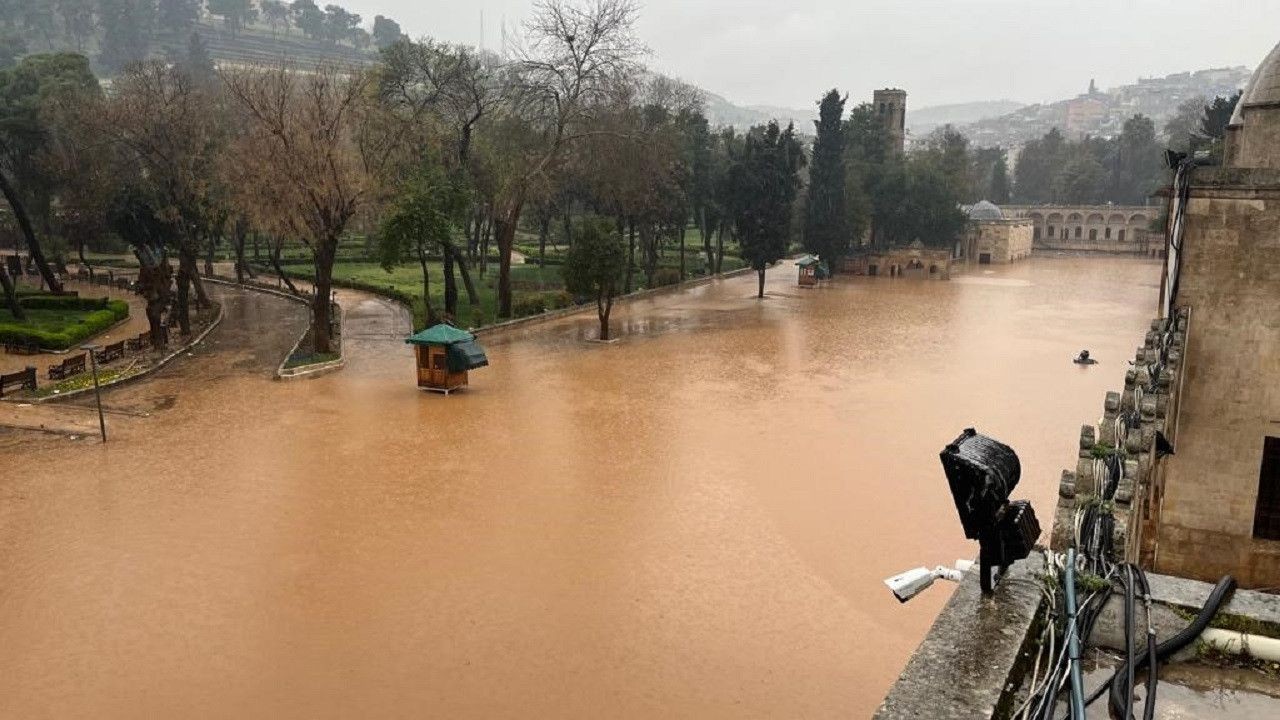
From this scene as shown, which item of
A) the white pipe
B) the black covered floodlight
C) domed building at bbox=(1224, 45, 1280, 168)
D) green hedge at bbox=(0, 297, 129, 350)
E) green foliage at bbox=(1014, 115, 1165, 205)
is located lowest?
green hedge at bbox=(0, 297, 129, 350)

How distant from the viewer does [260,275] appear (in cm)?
5100

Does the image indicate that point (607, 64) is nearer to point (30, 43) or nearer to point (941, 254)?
point (941, 254)

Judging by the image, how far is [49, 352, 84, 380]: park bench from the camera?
74.4 ft

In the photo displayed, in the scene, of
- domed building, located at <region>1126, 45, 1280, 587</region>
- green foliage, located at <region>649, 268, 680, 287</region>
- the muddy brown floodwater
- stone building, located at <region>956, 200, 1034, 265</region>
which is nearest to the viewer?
the muddy brown floodwater

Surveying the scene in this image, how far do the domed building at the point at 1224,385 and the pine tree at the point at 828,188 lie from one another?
1737 inches

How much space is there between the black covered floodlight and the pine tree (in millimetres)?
55012

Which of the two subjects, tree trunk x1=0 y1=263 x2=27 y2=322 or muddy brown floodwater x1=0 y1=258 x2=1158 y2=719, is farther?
tree trunk x1=0 y1=263 x2=27 y2=322

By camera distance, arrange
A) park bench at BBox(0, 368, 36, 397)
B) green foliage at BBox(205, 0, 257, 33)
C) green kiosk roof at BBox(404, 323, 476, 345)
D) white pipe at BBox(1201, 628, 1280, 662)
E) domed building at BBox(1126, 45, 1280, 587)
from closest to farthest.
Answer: white pipe at BBox(1201, 628, 1280, 662), domed building at BBox(1126, 45, 1280, 587), park bench at BBox(0, 368, 36, 397), green kiosk roof at BBox(404, 323, 476, 345), green foliage at BBox(205, 0, 257, 33)

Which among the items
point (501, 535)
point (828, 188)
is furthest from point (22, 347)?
point (828, 188)

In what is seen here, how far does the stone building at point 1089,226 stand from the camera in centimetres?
8975

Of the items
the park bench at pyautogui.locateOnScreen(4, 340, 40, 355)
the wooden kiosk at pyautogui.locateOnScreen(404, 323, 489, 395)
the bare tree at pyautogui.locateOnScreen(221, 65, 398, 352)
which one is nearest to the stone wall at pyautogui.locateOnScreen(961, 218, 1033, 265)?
the bare tree at pyautogui.locateOnScreen(221, 65, 398, 352)

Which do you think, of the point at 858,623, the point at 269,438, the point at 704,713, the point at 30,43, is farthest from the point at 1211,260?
the point at 30,43

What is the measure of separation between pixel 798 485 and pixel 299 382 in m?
14.8

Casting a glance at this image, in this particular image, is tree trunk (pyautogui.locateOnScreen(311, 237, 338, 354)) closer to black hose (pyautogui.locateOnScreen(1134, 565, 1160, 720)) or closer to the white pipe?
black hose (pyautogui.locateOnScreen(1134, 565, 1160, 720))
